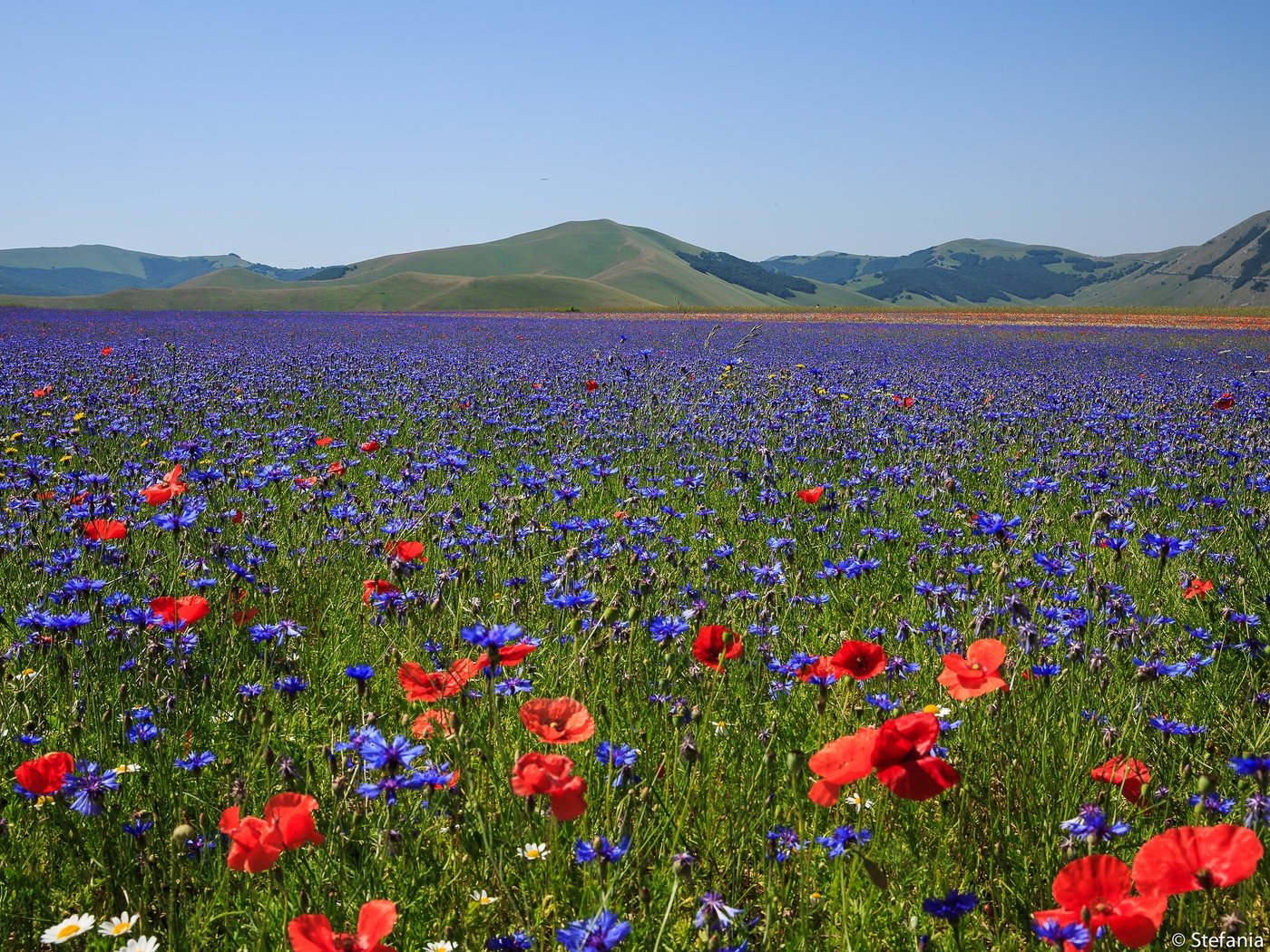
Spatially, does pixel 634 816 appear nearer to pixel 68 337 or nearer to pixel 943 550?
pixel 943 550

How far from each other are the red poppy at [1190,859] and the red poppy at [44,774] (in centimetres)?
174

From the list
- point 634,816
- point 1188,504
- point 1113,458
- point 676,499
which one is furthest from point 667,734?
point 1113,458

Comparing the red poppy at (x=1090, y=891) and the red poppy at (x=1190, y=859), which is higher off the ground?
the red poppy at (x=1190, y=859)

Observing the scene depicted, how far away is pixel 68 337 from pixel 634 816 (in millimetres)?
18676

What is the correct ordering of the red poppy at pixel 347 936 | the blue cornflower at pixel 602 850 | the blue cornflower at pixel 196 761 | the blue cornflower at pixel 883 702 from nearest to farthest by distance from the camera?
1. the red poppy at pixel 347 936
2. the blue cornflower at pixel 602 850
3. the blue cornflower at pixel 196 761
4. the blue cornflower at pixel 883 702

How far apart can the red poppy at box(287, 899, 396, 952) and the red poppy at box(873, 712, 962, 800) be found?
0.71 m

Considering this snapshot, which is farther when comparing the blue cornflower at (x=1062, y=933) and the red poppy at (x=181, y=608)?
the red poppy at (x=181, y=608)

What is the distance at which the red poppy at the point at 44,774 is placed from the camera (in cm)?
136

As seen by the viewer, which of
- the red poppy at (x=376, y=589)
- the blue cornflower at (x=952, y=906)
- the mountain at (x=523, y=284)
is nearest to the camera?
the blue cornflower at (x=952, y=906)

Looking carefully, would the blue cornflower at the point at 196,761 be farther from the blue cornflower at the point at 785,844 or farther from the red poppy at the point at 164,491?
the blue cornflower at the point at 785,844

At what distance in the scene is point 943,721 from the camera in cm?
201

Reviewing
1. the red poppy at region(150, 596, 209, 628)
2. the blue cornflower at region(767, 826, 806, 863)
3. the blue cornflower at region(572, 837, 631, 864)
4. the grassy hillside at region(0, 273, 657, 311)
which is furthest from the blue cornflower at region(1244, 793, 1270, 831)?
the grassy hillside at region(0, 273, 657, 311)

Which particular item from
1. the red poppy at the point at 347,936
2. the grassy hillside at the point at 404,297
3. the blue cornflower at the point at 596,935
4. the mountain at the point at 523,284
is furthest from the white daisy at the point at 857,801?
the grassy hillside at the point at 404,297

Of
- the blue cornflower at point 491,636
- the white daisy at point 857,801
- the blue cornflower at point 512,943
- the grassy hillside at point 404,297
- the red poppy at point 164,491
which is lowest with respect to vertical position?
Result: the white daisy at point 857,801
